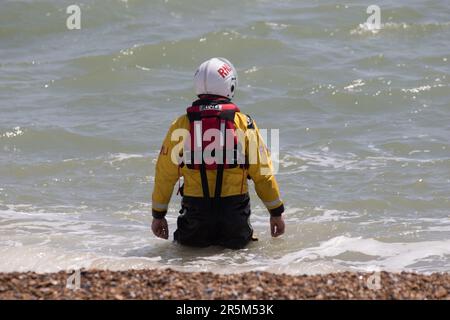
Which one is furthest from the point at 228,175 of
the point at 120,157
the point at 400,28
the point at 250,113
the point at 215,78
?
the point at 400,28

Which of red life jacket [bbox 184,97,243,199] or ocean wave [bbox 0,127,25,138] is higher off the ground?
red life jacket [bbox 184,97,243,199]

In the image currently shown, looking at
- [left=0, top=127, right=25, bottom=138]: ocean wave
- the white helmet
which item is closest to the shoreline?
the white helmet

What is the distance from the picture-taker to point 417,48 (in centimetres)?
1727

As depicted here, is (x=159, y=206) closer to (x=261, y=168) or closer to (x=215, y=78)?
(x=261, y=168)

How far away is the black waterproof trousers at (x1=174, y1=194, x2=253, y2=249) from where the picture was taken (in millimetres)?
7887

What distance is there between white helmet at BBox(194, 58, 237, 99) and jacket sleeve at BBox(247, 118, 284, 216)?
0.36 metres

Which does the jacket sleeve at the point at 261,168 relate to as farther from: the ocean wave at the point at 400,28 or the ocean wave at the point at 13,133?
the ocean wave at the point at 400,28

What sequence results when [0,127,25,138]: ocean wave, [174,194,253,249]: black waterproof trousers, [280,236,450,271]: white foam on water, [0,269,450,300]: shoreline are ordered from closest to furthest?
1. [0,269,450,300]: shoreline
2. [174,194,253,249]: black waterproof trousers
3. [280,236,450,271]: white foam on water
4. [0,127,25,138]: ocean wave

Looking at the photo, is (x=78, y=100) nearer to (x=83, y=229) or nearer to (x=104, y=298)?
(x=83, y=229)

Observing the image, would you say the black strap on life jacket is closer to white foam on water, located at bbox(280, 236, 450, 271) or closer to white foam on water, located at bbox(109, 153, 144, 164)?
white foam on water, located at bbox(280, 236, 450, 271)

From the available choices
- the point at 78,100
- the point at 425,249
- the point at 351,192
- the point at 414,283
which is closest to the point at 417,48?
the point at 78,100

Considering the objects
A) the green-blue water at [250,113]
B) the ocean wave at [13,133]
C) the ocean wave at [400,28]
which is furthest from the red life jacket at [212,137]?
the ocean wave at [400,28]

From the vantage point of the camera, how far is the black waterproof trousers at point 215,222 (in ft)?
25.9

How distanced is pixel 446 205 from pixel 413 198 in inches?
14.5
